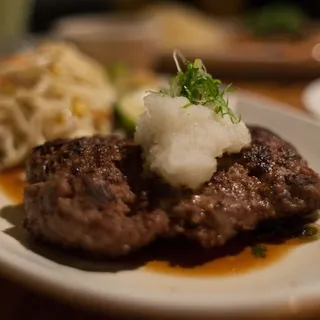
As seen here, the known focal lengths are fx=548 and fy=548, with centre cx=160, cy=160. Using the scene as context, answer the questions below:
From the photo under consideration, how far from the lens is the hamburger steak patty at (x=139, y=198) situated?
2484mm

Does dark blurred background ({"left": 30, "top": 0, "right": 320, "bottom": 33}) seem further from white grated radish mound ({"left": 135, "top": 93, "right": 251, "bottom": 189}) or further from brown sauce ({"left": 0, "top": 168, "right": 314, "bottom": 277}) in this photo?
brown sauce ({"left": 0, "top": 168, "right": 314, "bottom": 277})

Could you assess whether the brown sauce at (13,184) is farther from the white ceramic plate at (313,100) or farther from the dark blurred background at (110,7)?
the dark blurred background at (110,7)

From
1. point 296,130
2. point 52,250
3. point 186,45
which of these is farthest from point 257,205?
point 186,45

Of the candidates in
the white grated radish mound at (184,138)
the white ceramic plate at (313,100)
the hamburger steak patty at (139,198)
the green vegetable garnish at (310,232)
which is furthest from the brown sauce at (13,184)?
the white ceramic plate at (313,100)

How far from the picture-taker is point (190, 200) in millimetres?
2648

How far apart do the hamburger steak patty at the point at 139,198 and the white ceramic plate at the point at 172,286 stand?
5.4 inches

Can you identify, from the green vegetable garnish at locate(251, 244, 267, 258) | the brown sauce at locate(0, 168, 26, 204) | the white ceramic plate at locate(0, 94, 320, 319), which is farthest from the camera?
the brown sauce at locate(0, 168, 26, 204)

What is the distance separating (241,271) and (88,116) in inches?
88.9

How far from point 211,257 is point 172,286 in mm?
370

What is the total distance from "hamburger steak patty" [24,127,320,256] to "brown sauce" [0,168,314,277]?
0.43ft

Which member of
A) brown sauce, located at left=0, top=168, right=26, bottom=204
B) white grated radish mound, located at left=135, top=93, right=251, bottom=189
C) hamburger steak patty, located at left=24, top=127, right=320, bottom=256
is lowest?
brown sauce, located at left=0, top=168, right=26, bottom=204

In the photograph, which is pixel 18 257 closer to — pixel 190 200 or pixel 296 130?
pixel 190 200

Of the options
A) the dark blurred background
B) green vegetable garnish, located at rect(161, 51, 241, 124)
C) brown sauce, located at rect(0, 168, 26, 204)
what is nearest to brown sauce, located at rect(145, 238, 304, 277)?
green vegetable garnish, located at rect(161, 51, 241, 124)

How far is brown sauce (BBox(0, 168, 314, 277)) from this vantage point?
2.60 metres
